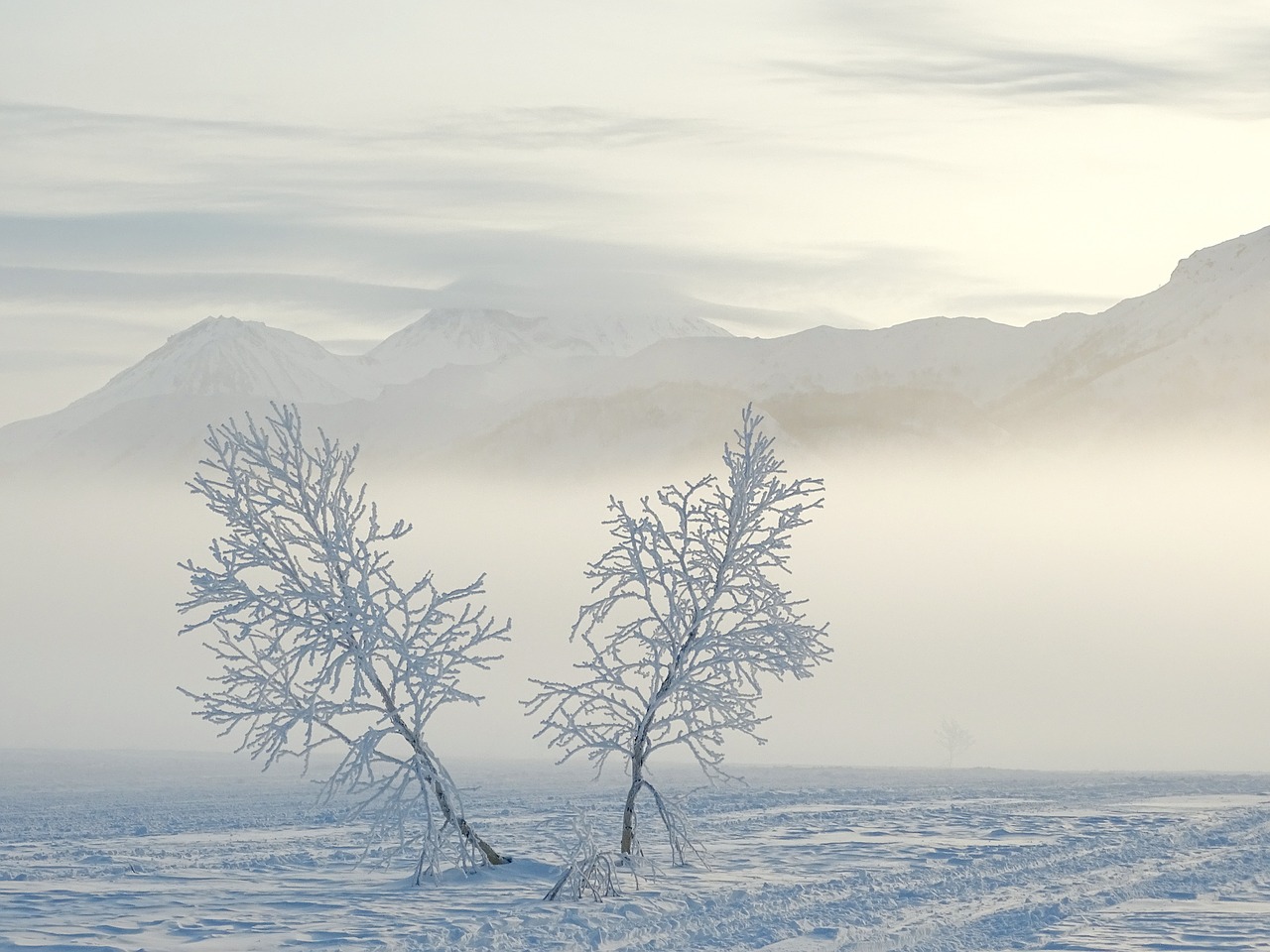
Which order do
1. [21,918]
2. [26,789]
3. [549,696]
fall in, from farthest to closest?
[26,789] < [549,696] < [21,918]

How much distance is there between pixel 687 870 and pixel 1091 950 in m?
9.17

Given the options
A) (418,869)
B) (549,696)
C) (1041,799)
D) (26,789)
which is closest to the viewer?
(418,869)

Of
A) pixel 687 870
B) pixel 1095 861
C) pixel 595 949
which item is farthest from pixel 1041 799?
pixel 595 949

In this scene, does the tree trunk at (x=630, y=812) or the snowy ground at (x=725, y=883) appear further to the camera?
the tree trunk at (x=630, y=812)

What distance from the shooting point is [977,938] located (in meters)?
21.5

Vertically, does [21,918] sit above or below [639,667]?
below

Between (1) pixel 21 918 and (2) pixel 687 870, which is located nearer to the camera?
(1) pixel 21 918

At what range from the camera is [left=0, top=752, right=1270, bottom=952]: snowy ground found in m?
21.6

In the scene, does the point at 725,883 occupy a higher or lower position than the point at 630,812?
lower

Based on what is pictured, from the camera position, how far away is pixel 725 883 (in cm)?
2655

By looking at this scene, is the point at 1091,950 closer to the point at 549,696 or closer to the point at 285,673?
the point at 549,696

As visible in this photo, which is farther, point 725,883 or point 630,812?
point 630,812

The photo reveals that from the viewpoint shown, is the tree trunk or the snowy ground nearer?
the snowy ground

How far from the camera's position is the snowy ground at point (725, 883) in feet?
70.8
